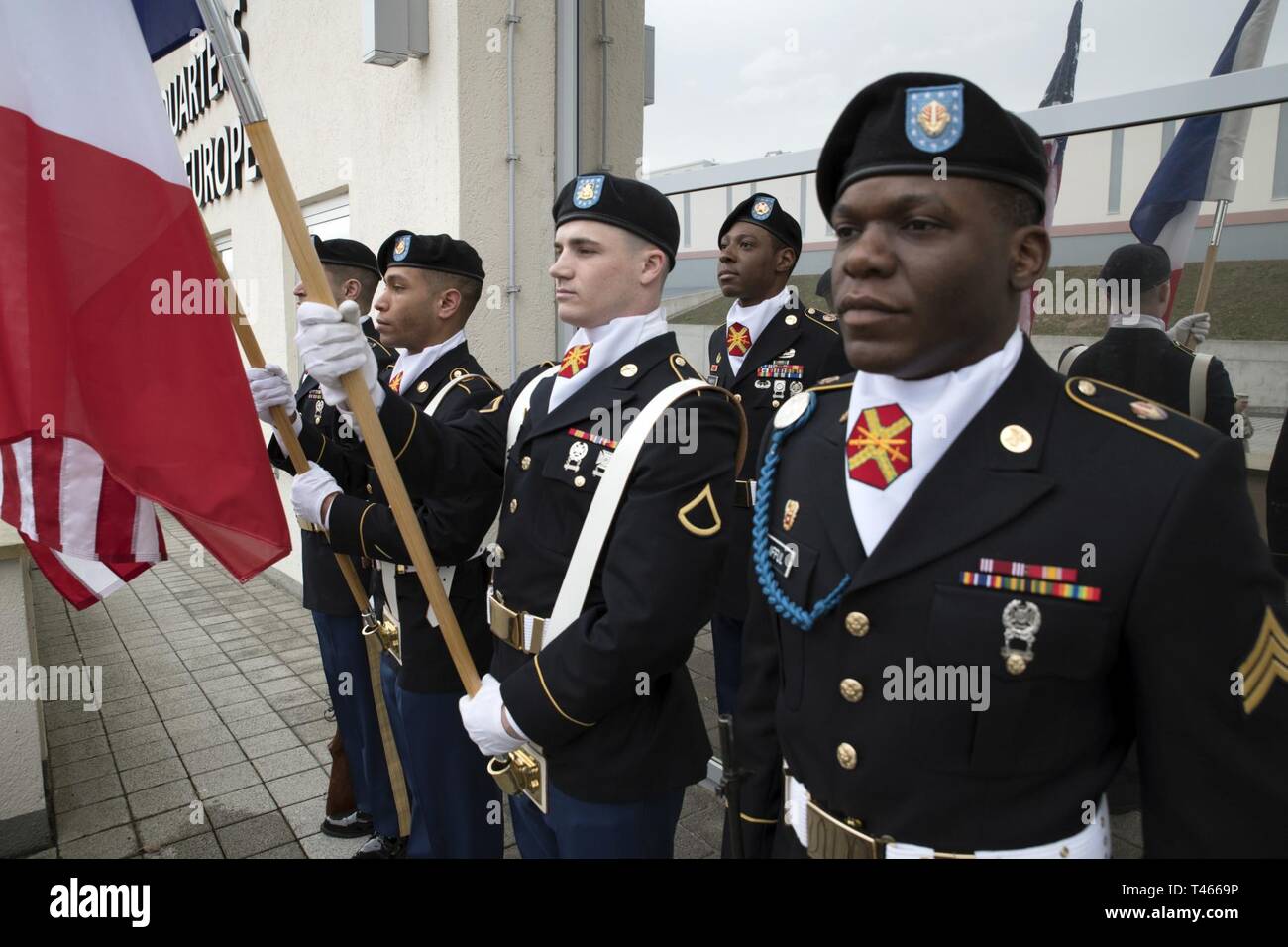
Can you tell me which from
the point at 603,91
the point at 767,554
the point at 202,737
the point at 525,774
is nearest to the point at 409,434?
the point at 525,774

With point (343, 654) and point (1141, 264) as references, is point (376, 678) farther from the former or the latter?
point (1141, 264)

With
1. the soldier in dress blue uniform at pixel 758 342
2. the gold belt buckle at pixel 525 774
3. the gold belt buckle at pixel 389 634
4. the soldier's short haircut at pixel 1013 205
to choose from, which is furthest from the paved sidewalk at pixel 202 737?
the soldier's short haircut at pixel 1013 205

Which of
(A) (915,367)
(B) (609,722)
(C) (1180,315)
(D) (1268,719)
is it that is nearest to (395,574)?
(B) (609,722)

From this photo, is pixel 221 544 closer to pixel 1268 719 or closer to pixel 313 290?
pixel 313 290

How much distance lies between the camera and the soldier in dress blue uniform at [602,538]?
1.87m

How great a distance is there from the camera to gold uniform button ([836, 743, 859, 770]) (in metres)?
1.35

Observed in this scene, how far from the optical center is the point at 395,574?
2.89m

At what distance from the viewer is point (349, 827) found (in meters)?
3.66

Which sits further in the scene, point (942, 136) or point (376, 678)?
point (376, 678)

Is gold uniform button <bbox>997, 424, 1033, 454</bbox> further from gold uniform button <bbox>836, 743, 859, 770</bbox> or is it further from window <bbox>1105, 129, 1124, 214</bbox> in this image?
window <bbox>1105, 129, 1124, 214</bbox>

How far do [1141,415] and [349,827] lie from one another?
352 cm

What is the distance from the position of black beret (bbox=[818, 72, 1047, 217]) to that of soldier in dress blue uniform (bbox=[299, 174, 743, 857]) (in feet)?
2.47

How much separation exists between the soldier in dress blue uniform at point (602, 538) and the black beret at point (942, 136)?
0.75m

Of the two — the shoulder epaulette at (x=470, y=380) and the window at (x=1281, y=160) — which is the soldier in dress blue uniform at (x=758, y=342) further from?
the window at (x=1281, y=160)
